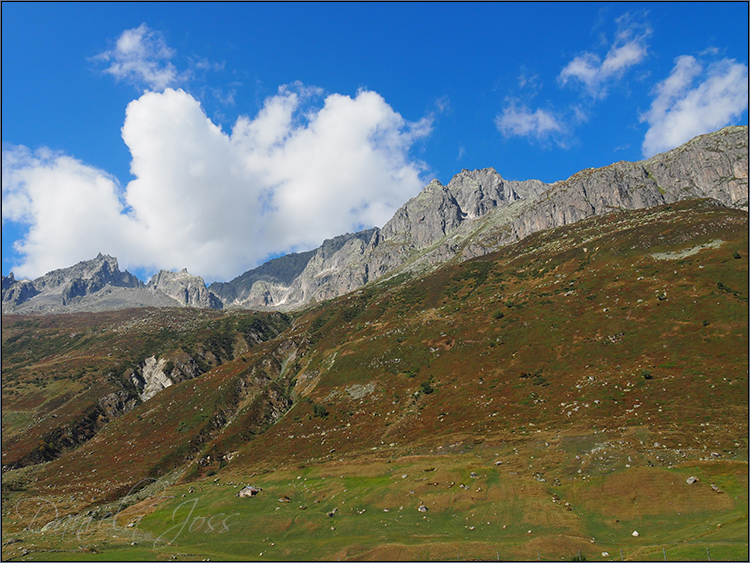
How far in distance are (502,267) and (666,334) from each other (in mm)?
115067

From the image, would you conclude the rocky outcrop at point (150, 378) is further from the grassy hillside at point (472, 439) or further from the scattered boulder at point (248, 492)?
the scattered boulder at point (248, 492)

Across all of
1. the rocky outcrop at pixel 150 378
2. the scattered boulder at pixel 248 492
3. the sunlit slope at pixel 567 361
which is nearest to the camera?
the scattered boulder at pixel 248 492

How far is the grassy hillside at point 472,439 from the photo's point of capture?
109ft

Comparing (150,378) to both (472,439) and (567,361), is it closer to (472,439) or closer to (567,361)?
(472,439)

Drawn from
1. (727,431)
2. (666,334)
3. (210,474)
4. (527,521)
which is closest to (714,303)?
(666,334)

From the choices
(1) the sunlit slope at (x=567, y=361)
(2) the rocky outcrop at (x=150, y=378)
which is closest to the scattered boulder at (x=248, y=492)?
(1) the sunlit slope at (x=567, y=361)

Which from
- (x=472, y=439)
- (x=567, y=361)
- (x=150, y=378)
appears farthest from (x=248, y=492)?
(x=150, y=378)

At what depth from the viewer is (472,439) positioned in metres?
60.0

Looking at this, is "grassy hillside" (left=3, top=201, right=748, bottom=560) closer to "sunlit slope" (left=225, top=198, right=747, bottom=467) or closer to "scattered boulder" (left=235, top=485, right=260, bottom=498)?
"sunlit slope" (left=225, top=198, right=747, bottom=467)

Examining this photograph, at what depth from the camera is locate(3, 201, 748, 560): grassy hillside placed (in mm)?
33188

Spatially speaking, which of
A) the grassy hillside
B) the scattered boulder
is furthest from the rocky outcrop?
the scattered boulder

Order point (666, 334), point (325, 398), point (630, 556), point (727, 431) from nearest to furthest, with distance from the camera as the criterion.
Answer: point (630, 556), point (727, 431), point (666, 334), point (325, 398)

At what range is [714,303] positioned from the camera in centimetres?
7369

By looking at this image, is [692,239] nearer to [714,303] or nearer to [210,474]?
[714,303]
